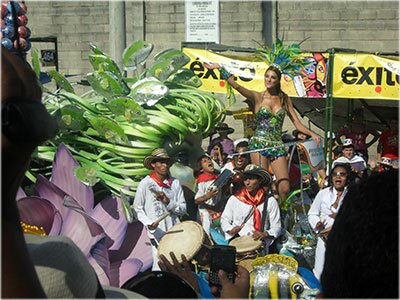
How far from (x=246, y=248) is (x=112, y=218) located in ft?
3.68

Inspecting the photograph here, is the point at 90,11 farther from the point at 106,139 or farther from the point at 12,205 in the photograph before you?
the point at 12,205

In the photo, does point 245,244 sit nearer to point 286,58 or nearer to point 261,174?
point 261,174

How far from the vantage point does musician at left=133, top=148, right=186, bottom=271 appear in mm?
5773

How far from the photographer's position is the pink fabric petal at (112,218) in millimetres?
5332

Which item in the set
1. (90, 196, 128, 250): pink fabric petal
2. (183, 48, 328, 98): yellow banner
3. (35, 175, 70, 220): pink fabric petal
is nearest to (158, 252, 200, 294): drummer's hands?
(90, 196, 128, 250): pink fabric petal

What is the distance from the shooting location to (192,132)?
5.93m

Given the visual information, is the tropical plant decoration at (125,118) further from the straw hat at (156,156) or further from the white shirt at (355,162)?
the white shirt at (355,162)

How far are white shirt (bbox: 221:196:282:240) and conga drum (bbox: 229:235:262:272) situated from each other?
150 mm

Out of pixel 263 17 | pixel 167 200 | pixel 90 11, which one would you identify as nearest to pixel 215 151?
pixel 167 200

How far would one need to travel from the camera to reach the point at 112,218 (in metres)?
5.40

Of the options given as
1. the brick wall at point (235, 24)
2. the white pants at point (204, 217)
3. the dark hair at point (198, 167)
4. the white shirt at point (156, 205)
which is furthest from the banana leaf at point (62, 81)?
the brick wall at point (235, 24)

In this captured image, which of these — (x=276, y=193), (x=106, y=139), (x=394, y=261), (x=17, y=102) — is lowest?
(x=276, y=193)

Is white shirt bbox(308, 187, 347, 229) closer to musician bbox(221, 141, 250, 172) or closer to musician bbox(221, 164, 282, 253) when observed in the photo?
musician bbox(221, 164, 282, 253)

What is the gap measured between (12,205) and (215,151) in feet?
24.8
